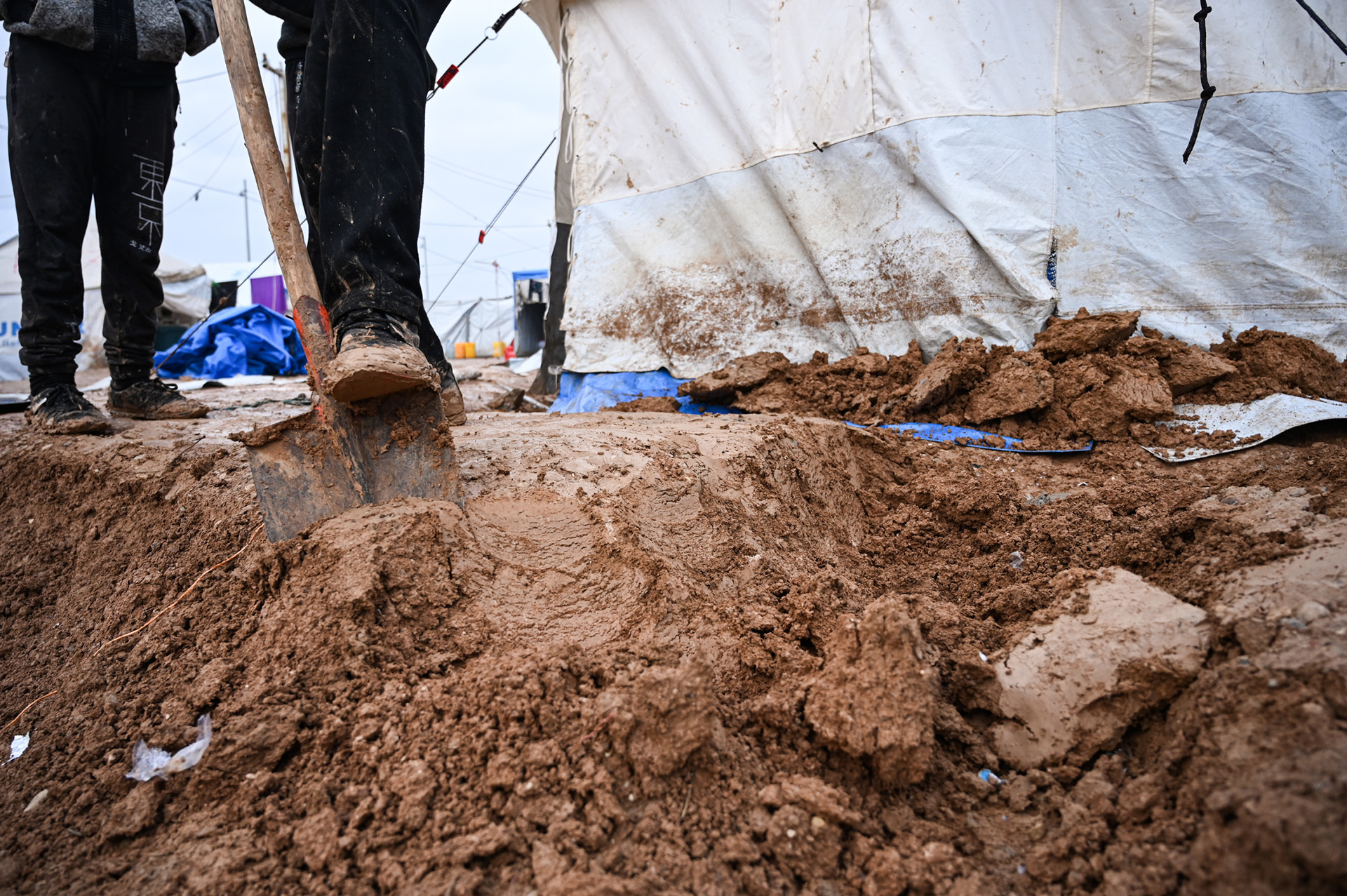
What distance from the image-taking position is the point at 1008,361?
2.51 metres

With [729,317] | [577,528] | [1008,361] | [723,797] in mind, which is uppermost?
[729,317]

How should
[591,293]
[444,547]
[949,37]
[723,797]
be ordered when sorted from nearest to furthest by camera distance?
1. [723,797]
2. [444,547]
3. [949,37]
4. [591,293]

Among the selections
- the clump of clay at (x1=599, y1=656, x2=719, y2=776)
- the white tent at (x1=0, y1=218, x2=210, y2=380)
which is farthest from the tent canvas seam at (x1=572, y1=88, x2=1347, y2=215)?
the white tent at (x1=0, y1=218, x2=210, y2=380)

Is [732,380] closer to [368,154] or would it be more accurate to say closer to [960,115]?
[960,115]

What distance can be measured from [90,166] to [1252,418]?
3981 millimetres

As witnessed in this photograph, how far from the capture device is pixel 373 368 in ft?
4.47

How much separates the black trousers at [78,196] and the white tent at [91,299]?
9.37 ft

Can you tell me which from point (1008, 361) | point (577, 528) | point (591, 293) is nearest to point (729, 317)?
point (591, 293)

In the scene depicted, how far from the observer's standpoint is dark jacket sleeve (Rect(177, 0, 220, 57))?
8.08 feet

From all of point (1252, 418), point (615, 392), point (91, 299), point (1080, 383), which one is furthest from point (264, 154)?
point (91, 299)

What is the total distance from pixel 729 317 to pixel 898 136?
1.06 m

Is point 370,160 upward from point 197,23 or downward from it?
downward

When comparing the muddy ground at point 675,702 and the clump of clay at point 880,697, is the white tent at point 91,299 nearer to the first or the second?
the muddy ground at point 675,702

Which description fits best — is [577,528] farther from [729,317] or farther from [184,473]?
[729,317]
